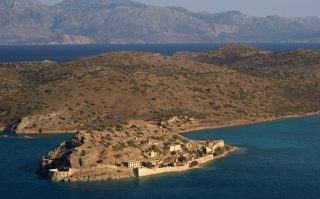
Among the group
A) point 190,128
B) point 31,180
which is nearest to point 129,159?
point 31,180

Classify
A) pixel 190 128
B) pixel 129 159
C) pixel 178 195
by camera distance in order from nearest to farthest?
pixel 178 195 < pixel 129 159 < pixel 190 128

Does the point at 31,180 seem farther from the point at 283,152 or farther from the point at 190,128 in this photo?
the point at 190,128

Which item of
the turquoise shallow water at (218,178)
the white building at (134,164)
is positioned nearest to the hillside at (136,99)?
the turquoise shallow water at (218,178)

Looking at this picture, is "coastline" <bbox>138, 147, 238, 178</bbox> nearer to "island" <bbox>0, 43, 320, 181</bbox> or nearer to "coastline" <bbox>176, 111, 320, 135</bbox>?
"island" <bbox>0, 43, 320, 181</bbox>

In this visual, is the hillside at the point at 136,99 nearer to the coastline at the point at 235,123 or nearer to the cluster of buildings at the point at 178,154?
the coastline at the point at 235,123

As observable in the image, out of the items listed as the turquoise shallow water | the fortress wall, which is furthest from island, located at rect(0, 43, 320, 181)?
the turquoise shallow water

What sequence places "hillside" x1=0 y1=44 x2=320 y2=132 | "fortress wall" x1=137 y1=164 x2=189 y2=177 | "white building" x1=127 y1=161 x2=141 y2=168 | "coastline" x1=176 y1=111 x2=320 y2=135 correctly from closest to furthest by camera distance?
"fortress wall" x1=137 y1=164 x2=189 y2=177 < "white building" x1=127 y1=161 x2=141 y2=168 < "coastline" x1=176 y1=111 x2=320 y2=135 < "hillside" x1=0 y1=44 x2=320 y2=132
